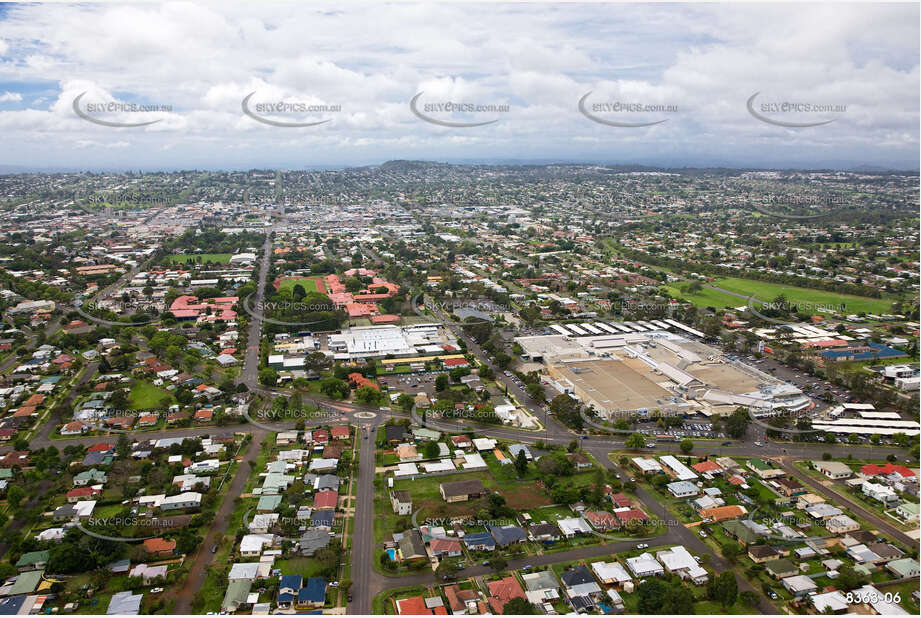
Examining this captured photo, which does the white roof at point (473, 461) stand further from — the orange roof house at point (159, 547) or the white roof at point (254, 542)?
the orange roof house at point (159, 547)

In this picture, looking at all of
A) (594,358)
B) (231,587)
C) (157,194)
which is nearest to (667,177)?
(157,194)

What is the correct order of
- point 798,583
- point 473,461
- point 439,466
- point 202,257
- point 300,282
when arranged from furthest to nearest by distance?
1. point 202,257
2. point 300,282
3. point 473,461
4. point 439,466
5. point 798,583

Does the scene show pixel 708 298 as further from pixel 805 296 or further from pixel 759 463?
pixel 759 463

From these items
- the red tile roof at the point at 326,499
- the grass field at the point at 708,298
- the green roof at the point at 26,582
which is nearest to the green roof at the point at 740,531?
the red tile roof at the point at 326,499

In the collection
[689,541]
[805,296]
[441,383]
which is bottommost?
[689,541]

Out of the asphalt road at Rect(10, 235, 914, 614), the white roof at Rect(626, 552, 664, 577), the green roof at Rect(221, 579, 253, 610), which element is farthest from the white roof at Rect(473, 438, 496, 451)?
the green roof at Rect(221, 579, 253, 610)

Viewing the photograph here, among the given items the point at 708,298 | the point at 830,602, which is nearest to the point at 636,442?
the point at 830,602

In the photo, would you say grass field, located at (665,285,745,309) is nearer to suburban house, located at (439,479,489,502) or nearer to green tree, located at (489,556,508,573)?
suburban house, located at (439,479,489,502)
